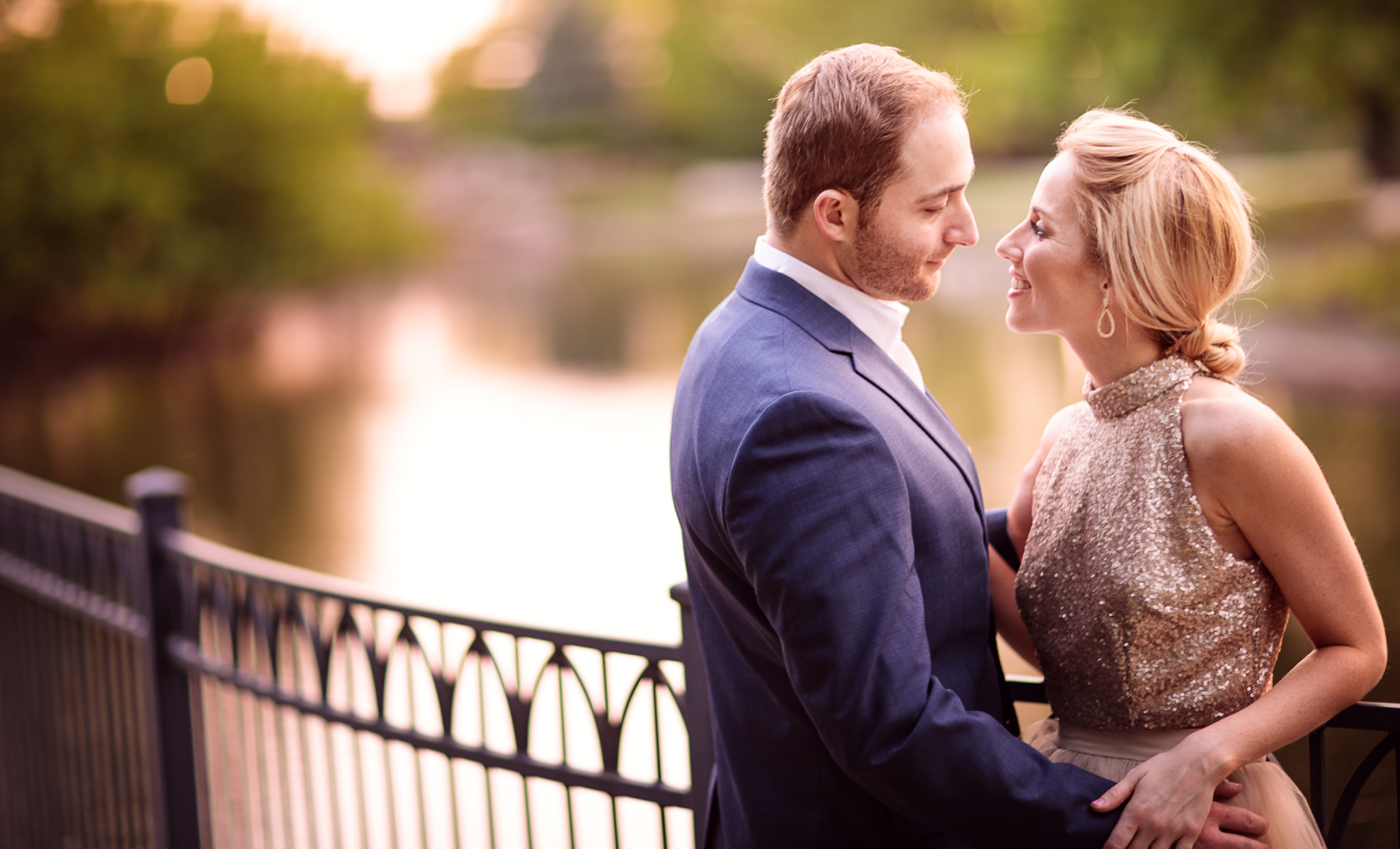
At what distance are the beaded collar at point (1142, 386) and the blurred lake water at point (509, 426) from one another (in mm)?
1394

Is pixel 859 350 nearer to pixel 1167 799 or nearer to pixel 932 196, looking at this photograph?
pixel 932 196

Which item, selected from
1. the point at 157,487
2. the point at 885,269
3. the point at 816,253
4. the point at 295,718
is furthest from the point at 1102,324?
the point at 295,718

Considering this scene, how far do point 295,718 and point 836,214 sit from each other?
22.6ft

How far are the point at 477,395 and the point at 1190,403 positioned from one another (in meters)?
20.8

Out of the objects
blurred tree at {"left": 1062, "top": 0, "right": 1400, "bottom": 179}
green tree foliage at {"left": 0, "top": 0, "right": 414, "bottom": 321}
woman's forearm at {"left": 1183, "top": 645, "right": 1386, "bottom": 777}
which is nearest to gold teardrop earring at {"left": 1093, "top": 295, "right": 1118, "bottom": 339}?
woman's forearm at {"left": 1183, "top": 645, "right": 1386, "bottom": 777}


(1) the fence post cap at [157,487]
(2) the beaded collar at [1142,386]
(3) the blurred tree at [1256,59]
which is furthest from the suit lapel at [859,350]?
(3) the blurred tree at [1256,59]

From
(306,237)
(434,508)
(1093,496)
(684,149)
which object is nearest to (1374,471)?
(434,508)

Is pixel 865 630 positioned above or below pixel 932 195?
below

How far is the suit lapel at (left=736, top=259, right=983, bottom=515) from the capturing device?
185 centimetres

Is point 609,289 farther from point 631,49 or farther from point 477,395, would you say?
point 631,49

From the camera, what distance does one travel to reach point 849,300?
1.91m

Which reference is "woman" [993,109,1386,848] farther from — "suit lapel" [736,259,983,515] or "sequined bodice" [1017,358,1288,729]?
"suit lapel" [736,259,983,515]

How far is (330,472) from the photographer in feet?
51.5

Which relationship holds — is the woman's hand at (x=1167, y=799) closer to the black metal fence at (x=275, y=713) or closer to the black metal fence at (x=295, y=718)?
the black metal fence at (x=295, y=718)
